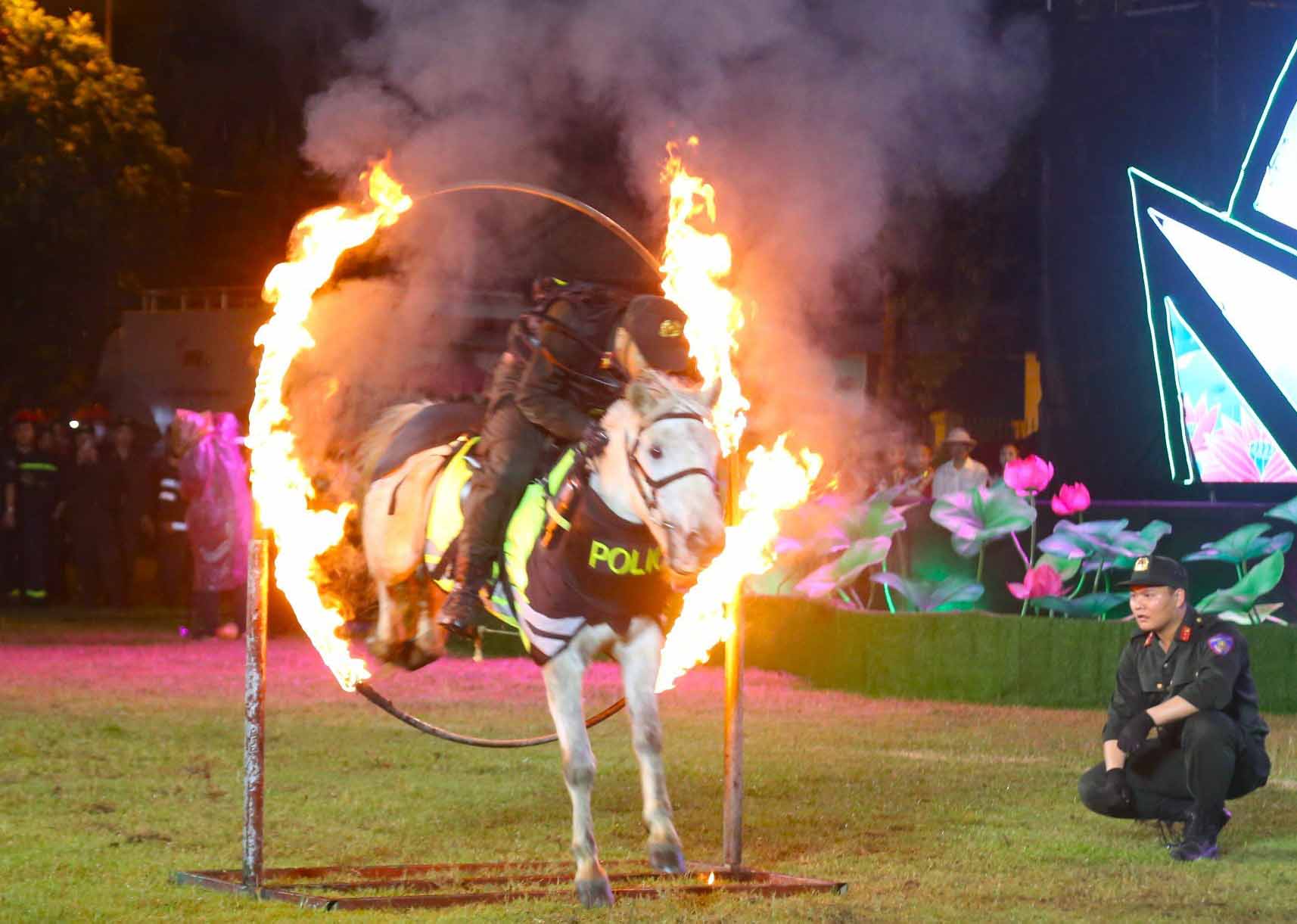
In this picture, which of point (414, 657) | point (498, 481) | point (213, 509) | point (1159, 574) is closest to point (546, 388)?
point (498, 481)

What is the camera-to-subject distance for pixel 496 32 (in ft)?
36.3

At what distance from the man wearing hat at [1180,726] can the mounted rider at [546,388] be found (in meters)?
2.68

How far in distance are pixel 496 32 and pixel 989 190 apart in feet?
66.9

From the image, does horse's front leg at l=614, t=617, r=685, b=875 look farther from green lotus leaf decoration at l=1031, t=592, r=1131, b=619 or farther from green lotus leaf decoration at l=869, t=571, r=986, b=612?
green lotus leaf decoration at l=869, t=571, r=986, b=612

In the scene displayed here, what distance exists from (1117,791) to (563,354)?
3.17 m

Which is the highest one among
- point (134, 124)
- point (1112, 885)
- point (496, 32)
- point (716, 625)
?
point (134, 124)

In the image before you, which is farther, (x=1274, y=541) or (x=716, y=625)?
(x=1274, y=541)

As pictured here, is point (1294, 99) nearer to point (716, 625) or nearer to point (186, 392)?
point (716, 625)

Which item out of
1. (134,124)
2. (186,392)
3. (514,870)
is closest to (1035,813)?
(514,870)

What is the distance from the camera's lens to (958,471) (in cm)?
1725

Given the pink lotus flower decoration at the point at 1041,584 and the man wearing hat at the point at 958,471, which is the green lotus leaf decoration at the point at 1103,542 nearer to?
the pink lotus flower decoration at the point at 1041,584

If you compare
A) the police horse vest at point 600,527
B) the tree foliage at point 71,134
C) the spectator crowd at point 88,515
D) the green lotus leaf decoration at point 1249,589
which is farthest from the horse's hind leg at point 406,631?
the tree foliage at point 71,134

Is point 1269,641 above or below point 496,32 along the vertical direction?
below

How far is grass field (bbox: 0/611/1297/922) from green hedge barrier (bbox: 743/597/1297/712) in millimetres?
342
